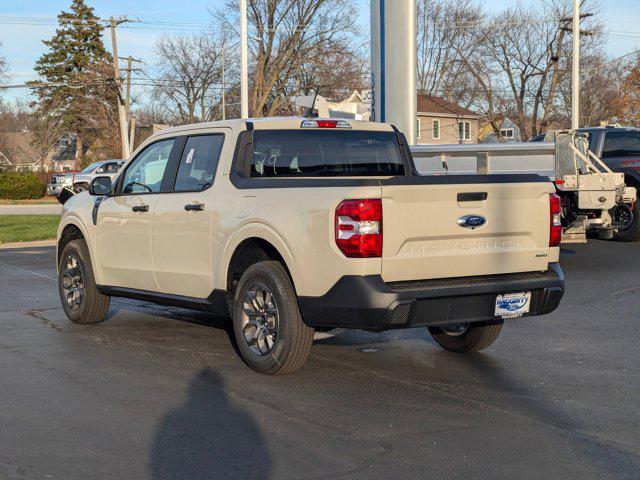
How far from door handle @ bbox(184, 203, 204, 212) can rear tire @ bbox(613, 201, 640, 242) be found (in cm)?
1203

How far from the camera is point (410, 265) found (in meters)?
6.18

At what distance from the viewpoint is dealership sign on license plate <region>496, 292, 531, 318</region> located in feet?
21.4

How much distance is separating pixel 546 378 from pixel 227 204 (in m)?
2.72

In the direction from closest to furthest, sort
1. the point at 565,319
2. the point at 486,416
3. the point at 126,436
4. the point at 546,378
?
1. the point at 126,436
2. the point at 486,416
3. the point at 546,378
4. the point at 565,319

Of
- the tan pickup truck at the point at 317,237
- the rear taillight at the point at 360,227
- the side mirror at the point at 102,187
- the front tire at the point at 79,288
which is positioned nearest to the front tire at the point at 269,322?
the tan pickup truck at the point at 317,237

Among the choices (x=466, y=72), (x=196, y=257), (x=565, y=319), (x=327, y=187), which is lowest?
(x=565, y=319)

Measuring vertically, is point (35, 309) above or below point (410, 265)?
below

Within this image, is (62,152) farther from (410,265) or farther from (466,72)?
(410,265)

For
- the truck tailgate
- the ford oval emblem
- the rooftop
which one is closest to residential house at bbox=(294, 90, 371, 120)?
the truck tailgate

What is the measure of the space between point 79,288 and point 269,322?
3083 mm

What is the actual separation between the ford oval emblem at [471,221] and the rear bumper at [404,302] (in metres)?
0.38

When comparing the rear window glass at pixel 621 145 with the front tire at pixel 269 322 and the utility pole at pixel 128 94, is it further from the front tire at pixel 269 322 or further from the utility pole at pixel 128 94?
the utility pole at pixel 128 94

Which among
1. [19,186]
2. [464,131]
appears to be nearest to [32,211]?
[19,186]

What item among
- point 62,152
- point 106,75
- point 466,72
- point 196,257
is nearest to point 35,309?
point 196,257
